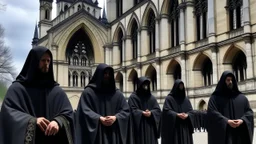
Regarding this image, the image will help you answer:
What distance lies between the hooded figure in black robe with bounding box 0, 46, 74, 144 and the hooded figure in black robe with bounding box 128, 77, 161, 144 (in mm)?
3970

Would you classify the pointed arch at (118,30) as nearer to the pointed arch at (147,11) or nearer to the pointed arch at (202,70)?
the pointed arch at (147,11)

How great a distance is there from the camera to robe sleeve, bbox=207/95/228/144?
5.95 metres

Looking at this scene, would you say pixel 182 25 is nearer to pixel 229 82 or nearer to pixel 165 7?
pixel 165 7

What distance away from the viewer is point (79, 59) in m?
49.6

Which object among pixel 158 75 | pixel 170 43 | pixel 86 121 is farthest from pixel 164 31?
pixel 86 121

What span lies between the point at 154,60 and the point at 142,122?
27.8 meters

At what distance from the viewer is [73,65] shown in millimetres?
48469

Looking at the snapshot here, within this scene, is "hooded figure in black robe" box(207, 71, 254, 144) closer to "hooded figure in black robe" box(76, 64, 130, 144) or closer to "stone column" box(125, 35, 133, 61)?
"hooded figure in black robe" box(76, 64, 130, 144)

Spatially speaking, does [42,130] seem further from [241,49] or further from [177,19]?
[177,19]

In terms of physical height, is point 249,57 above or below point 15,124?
above

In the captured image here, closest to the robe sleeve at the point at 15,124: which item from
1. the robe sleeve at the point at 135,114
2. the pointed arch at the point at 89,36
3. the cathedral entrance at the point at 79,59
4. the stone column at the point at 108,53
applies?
the robe sleeve at the point at 135,114

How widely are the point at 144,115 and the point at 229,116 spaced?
2203 mm

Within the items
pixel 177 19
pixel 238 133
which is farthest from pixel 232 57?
pixel 238 133

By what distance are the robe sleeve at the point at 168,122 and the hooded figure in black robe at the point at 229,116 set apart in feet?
5.46
